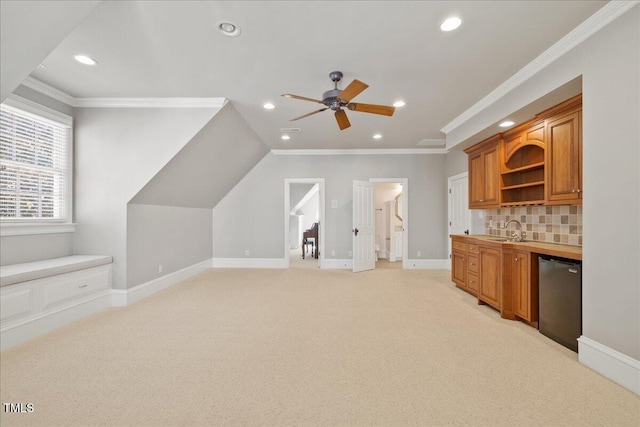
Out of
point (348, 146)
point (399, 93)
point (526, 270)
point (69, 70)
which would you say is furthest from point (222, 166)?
point (526, 270)

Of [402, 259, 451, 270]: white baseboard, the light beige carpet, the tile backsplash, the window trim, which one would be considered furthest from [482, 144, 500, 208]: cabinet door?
the window trim

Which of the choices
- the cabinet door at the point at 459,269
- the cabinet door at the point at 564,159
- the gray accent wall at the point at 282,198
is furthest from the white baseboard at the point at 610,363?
the gray accent wall at the point at 282,198

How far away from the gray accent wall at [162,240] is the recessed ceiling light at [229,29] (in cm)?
270

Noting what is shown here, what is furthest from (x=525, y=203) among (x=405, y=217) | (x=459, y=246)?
(x=405, y=217)

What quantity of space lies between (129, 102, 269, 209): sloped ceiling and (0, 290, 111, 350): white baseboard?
134 centimetres

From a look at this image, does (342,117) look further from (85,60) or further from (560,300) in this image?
(560,300)

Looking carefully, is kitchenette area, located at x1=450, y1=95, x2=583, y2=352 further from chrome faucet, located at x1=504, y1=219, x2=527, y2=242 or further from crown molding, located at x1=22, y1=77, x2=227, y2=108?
crown molding, located at x1=22, y1=77, x2=227, y2=108

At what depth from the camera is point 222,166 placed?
16.1 ft

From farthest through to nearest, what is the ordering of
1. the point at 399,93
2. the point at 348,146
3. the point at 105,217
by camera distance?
the point at 348,146, the point at 105,217, the point at 399,93

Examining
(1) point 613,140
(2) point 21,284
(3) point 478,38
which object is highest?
(3) point 478,38

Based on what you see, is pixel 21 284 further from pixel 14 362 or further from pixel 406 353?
pixel 406 353

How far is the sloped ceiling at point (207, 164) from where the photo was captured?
3750 mm

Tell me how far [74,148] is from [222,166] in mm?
2030

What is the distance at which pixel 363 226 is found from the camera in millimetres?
5883
